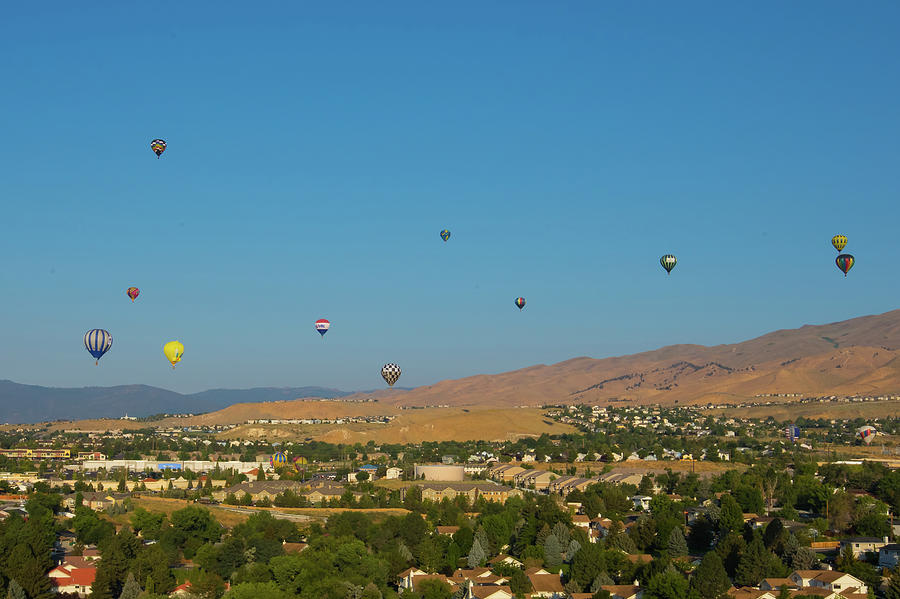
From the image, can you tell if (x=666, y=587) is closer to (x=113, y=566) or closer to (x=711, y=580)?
(x=711, y=580)

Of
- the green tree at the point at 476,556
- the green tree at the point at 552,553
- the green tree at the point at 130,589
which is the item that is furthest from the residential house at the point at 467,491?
the green tree at the point at 130,589

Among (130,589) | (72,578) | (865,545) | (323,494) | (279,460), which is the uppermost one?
(279,460)

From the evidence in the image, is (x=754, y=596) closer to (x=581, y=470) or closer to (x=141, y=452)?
(x=581, y=470)

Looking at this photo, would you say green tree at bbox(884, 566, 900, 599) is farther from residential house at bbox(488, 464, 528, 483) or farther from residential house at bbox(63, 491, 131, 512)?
residential house at bbox(488, 464, 528, 483)

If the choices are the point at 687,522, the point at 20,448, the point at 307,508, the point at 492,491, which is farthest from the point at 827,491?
the point at 20,448

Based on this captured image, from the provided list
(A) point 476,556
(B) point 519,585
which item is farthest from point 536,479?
(B) point 519,585

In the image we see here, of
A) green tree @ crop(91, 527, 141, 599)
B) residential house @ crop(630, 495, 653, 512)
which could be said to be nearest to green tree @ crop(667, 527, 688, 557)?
residential house @ crop(630, 495, 653, 512)

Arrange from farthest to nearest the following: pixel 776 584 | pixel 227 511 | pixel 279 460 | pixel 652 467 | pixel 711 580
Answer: pixel 279 460, pixel 652 467, pixel 227 511, pixel 776 584, pixel 711 580
